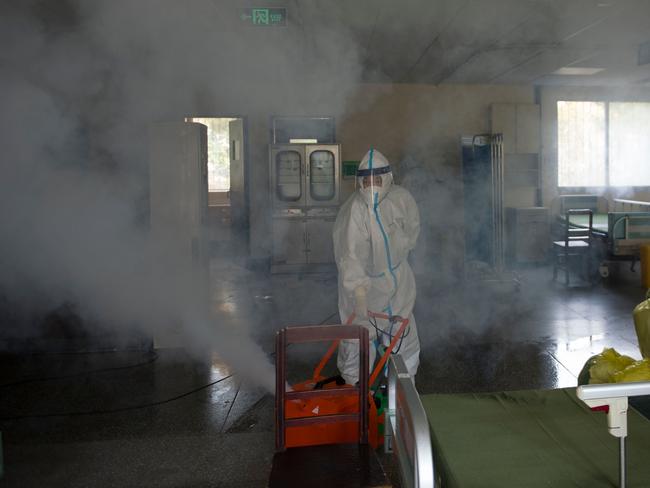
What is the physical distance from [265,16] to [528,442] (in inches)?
103

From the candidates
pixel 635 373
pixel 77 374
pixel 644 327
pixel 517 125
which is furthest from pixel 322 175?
pixel 635 373

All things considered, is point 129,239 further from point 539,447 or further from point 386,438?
point 539,447

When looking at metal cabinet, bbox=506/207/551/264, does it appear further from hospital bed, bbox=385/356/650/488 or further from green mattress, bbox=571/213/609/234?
hospital bed, bbox=385/356/650/488

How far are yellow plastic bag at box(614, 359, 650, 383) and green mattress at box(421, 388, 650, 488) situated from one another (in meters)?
0.11

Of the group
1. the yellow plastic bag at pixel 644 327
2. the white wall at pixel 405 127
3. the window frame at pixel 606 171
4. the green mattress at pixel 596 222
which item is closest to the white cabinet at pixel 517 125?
the white wall at pixel 405 127

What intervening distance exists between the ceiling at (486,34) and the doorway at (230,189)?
216cm

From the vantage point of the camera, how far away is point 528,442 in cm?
121

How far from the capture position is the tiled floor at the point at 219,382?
2.12 m

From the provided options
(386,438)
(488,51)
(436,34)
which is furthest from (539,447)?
(488,51)

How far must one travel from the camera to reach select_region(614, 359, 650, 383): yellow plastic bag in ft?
4.07

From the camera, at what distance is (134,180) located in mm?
3635

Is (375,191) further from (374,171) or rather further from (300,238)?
(300,238)

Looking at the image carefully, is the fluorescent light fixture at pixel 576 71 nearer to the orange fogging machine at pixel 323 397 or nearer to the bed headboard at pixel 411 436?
the orange fogging machine at pixel 323 397

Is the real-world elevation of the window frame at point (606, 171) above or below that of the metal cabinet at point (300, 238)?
above
